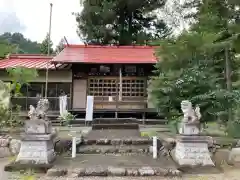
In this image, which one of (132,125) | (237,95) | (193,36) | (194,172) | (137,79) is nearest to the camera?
(194,172)

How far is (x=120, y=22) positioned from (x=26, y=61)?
9000mm

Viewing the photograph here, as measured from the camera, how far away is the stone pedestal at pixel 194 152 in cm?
612

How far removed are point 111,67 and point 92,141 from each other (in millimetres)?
7817

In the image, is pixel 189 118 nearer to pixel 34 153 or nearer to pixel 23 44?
pixel 34 153

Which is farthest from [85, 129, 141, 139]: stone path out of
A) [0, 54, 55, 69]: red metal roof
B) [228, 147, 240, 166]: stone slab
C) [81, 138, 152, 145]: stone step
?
[0, 54, 55, 69]: red metal roof

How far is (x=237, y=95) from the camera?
8.40 m

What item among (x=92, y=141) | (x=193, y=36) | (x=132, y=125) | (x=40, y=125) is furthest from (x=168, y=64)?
(x=40, y=125)

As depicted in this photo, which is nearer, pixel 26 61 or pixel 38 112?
Result: pixel 38 112

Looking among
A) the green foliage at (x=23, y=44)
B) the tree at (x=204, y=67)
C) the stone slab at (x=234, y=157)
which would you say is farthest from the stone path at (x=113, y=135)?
the green foliage at (x=23, y=44)

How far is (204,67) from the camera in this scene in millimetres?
9180

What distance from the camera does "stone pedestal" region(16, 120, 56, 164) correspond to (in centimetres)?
614

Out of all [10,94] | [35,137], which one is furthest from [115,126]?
[35,137]

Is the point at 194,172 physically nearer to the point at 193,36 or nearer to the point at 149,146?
the point at 149,146

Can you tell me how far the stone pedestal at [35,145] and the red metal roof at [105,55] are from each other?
813 cm
